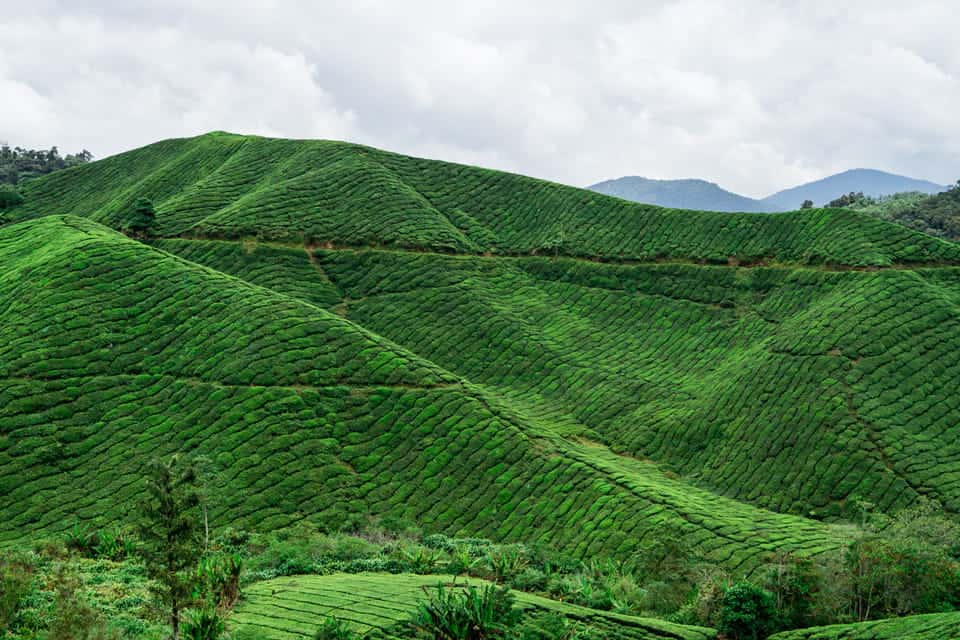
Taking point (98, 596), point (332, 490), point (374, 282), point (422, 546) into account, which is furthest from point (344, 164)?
point (98, 596)

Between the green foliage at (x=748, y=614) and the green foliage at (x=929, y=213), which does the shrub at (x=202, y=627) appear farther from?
the green foliage at (x=929, y=213)

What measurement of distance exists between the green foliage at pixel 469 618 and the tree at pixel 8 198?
302 feet

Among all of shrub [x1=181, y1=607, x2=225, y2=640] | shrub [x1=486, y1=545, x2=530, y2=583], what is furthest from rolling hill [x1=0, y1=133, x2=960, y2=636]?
shrub [x1=181, y1=607, x2=225, y2=640]

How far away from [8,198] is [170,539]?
294 feet

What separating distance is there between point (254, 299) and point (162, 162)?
58317mm

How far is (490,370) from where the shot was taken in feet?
186

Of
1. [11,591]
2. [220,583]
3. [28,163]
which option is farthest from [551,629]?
[28,163]

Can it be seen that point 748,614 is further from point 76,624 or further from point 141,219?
point 141,219

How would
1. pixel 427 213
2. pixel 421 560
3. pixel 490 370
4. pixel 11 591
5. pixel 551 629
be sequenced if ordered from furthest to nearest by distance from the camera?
pixel 427 213
pixel 490 370
pixel 421 560
pixel 551 629
pixel 11 591

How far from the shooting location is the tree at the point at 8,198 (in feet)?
297

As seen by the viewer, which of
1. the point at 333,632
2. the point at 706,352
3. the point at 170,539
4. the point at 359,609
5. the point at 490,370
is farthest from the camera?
the point at 706,352

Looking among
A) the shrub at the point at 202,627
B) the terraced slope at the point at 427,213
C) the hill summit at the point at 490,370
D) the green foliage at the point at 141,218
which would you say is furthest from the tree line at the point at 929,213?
the shrub at the point at 202,627

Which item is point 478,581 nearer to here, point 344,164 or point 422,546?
point 422,546

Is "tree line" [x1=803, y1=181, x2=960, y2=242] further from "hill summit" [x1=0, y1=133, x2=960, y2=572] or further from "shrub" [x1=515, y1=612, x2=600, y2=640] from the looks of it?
"shrub" [x1=515, y1=612, x2=600, y2=640]
